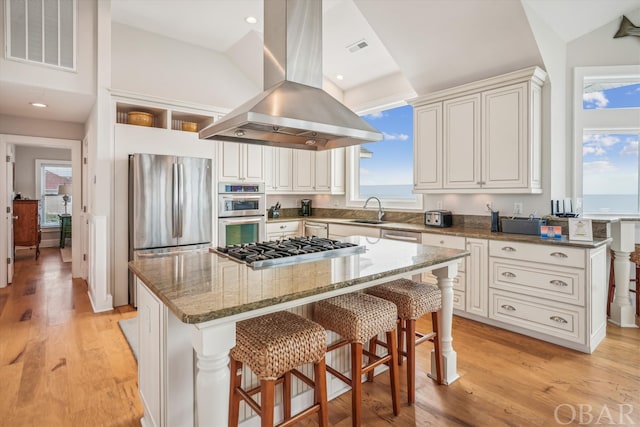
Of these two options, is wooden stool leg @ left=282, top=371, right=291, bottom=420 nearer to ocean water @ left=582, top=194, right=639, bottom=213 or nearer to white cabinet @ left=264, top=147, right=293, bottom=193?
ocean water @ left=582, top=194, right=639, bottom=213

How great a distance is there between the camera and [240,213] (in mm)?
4582

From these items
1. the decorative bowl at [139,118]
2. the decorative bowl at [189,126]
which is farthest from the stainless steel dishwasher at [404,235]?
the decorative bowl at [139,118]

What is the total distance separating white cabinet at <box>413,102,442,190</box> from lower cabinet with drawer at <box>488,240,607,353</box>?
1.08 metres

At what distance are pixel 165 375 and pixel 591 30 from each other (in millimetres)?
4675

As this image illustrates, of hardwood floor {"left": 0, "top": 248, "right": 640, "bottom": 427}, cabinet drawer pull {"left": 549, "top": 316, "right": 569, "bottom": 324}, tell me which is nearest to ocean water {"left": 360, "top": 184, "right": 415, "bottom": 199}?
hardwood floor {"left": 0, "top": 248, "right": 640, "bottom": 427}

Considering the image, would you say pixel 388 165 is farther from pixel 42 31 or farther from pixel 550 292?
pixel 42 31

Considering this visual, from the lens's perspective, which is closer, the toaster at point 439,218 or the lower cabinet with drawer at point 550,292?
the lower cabinet with drawer at point 550,292

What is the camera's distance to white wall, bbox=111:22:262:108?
4.14 metres

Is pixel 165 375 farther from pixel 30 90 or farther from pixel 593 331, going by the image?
pixel 30 90

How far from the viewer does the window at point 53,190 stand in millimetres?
7863

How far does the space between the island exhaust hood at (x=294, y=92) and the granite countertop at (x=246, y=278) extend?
79 cm

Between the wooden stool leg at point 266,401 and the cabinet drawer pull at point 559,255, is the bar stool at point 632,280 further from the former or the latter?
the wooden stool leg at point 266,401

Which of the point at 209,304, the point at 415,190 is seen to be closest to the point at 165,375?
Answer: the point at 209,304

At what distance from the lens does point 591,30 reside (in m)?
3.41
